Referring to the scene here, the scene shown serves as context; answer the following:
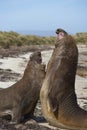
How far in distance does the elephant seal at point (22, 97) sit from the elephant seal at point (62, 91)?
1.95 ft

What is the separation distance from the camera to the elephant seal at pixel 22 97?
31.6ft

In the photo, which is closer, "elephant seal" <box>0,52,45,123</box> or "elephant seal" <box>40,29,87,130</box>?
"elephant seal" <box>40,29,87,130</box>

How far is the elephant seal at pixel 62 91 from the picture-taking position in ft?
29.7

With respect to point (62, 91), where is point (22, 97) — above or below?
below

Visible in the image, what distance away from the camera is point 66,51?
931cm

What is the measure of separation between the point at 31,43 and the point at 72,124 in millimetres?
38134

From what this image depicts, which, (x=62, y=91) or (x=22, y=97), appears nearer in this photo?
(x=62, y=91)

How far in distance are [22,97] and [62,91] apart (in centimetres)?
89

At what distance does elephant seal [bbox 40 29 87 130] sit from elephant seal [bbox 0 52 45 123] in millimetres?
→ 595

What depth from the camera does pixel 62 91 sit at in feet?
30.2

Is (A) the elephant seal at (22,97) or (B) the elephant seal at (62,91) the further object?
(A) the elephant seal at (22,97)

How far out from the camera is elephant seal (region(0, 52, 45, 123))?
9.62m

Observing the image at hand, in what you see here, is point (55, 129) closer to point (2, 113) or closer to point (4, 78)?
point (2, 113)

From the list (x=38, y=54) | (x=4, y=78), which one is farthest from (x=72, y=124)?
(x=4, y=78)
